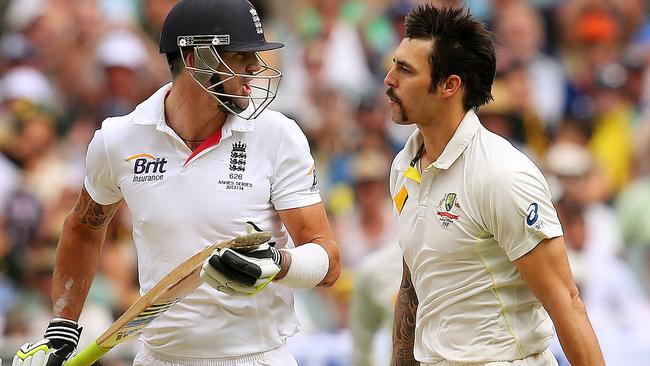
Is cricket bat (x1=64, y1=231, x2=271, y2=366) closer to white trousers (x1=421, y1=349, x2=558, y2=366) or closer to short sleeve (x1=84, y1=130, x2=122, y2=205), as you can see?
short sleeve (x1=84, y1=130, x2=122, y2=205)

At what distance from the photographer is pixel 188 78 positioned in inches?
174

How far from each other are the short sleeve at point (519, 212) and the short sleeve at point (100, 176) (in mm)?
1404

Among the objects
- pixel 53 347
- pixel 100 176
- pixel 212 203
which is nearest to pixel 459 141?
Result: pixel 212 203

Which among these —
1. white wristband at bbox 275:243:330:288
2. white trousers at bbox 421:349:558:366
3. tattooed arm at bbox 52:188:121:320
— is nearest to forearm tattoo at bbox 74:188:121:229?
tattooed arm at bbox 52:188:121:320

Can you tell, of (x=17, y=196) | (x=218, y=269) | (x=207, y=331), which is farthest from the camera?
(x=17, y=196)

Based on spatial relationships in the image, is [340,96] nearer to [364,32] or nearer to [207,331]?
[364,32]

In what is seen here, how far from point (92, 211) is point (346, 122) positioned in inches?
183

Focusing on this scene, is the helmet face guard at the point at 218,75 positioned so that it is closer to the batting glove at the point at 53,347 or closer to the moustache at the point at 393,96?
the moustache at the point at 393,96

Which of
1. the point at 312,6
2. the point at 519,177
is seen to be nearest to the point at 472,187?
the point at 519,177

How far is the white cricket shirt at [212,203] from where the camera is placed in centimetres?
426

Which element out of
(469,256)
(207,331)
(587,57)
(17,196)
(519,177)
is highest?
(519,177)

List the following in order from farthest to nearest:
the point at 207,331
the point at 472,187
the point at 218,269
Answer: the point at 207,331 < the point at 472,187 < the point at 218,269

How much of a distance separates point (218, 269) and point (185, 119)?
892 millimetres

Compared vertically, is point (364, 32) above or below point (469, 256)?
below
